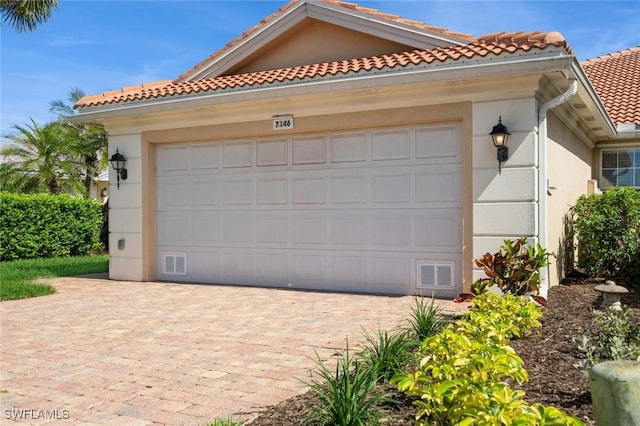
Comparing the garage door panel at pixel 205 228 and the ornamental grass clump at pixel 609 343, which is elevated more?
the garage door panel at pixel 205 228

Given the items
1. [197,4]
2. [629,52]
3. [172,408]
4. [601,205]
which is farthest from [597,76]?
[172,408]

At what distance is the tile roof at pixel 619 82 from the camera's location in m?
12.6

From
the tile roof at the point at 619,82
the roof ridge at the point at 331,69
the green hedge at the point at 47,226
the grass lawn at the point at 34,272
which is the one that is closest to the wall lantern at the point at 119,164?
the roof ridge at the point at 331,69

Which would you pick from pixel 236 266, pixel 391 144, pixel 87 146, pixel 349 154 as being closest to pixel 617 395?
pixel 391 144

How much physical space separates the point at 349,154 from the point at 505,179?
8.38 ft

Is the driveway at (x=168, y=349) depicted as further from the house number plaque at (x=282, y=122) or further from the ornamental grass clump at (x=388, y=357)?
the house number plaque at (x=282, y=122)

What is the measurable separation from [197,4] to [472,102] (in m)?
5.34

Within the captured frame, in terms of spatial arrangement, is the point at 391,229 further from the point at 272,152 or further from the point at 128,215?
the point at 128,215

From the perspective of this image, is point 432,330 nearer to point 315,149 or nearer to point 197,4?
point 315,149

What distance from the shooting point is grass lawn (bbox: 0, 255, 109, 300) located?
9.00 m

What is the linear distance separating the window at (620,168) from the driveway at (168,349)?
7.57m

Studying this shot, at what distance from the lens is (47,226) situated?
645 inches

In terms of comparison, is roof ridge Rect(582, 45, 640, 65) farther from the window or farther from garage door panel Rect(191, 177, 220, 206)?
garage door panel Rect(191, 177, 220, 206)

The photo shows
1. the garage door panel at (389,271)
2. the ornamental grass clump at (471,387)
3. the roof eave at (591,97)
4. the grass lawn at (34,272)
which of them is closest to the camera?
the ornamental grass clump at (471,387)
